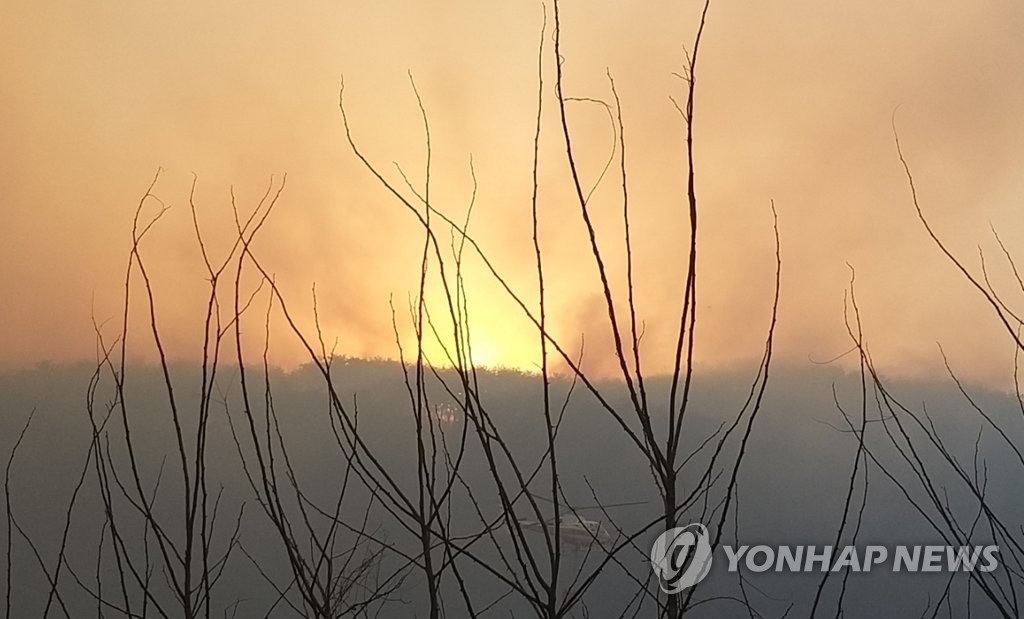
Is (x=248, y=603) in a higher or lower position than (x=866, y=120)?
lower

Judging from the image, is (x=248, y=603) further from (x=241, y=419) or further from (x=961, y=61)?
(x=961, y=61)

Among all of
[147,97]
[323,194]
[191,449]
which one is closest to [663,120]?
[323,194]

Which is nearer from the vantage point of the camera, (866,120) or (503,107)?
(503,107)

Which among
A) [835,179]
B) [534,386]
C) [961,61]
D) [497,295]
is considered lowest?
[534,386]

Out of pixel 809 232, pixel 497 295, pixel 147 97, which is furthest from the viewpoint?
pixel 809 232

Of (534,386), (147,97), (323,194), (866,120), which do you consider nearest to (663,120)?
(866,120)

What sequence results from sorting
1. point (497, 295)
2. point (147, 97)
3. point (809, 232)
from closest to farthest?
point (497, 295)
point (147, 97)
point (809, 232)

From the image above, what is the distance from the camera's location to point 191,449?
1.77 meters

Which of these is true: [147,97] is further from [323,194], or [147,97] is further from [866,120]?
[866,120]

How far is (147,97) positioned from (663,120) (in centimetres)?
120

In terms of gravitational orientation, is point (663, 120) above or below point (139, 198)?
above

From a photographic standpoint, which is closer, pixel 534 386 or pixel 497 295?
pixel 497 295

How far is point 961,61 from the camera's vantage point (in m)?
1.94

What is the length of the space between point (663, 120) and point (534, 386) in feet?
2.29
